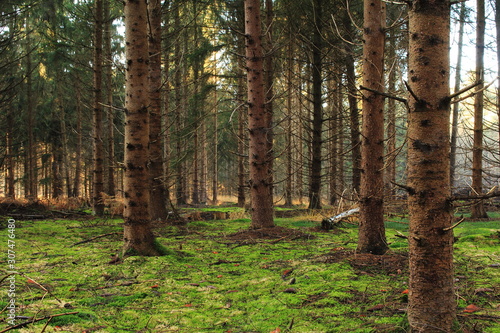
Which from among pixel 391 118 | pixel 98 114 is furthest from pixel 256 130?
pixel 98 114

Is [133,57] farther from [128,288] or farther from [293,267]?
[293,267]

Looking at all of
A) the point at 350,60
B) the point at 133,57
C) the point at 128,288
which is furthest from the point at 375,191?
the point at 350,60

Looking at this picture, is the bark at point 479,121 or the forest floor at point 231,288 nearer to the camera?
the forest floor at point 231,288

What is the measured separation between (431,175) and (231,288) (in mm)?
2252

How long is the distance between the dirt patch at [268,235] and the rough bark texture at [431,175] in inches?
169

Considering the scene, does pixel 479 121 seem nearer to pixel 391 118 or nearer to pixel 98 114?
pixel 391 118

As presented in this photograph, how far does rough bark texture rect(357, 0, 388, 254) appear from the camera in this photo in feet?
15.0

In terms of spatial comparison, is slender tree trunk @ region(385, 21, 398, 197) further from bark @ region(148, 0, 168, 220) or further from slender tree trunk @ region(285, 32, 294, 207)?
bark @ region(148, 0, 168, 220)

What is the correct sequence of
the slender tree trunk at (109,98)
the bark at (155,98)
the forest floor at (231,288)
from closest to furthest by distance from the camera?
the forest floor at (231,288) → the bark at (155,98) → the slender tree trunk at (109,98)

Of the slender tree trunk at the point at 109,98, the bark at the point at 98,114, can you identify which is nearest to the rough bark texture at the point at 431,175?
the bark at the point at 98,114

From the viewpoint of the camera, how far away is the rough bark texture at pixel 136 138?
4.68 m

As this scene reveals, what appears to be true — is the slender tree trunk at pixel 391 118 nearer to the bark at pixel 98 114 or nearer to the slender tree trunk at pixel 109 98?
the bark at pixel 98 114

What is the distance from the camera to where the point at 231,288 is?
3.46 metres

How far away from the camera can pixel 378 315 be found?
8.14 feet
